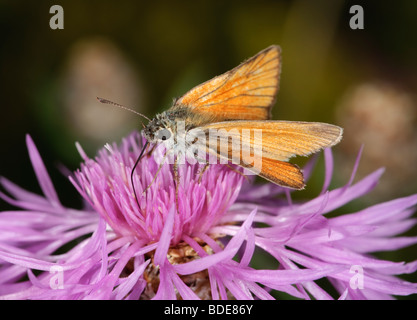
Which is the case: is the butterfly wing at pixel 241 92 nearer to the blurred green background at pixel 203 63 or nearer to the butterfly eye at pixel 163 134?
the butterfly eye at pixel 163 134

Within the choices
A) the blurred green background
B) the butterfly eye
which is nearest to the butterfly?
the butterfly eye

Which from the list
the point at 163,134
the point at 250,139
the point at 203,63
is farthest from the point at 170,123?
the point at 203,63

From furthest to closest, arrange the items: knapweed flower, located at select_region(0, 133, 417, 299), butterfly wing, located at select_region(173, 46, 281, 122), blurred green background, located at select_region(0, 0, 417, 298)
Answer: blurred green background, located at select_region(0, 0, 417, 298), butterfly wing, located at select_region(173, 46, 281, 122), knapweed flower, located at select_region(0, 133, 417, 299)

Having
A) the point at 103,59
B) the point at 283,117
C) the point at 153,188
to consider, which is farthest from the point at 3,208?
the point at 283,117

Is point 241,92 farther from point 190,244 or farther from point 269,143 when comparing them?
point 190,244

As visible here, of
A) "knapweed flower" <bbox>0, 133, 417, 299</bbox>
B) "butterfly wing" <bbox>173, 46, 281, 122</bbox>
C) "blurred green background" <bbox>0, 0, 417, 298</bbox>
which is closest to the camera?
"knapweed flower" <bbox>0, 133, 417, 299</bbox>

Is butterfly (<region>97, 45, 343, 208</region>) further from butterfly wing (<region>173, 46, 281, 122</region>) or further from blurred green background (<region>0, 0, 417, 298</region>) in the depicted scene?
blurred green background (<region>0, 0, 417, 298</region>)
